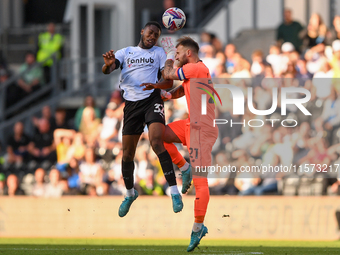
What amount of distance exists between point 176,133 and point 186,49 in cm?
113

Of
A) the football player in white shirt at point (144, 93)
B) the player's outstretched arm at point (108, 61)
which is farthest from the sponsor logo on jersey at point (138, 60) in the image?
the player's outstretched arm at point (108, 61)

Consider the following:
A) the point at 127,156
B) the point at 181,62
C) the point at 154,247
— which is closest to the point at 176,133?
the point at 127,156

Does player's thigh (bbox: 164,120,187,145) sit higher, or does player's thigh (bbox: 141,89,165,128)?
player's thigh (bbox: 141,89,165,128)

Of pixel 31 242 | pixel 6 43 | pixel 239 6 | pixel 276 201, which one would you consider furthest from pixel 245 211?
pixel 6 43

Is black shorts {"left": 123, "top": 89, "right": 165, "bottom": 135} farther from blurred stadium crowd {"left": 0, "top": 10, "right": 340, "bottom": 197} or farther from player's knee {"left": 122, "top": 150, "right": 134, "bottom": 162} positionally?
blurred stadium crowd {"left": 0, "top": 10, "right": 340, "bottom": 197}

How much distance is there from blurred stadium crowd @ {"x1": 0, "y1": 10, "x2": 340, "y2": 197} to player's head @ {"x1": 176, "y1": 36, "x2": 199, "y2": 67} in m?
4.24

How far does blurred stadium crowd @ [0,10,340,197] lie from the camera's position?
1301cm

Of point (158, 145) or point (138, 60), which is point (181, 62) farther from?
point (158, 145)

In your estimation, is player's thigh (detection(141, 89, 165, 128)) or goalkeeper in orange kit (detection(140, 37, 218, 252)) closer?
goalkeeper in orange kit (detection(140, 37, 218, 252))

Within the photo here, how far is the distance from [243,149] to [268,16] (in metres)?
5.41

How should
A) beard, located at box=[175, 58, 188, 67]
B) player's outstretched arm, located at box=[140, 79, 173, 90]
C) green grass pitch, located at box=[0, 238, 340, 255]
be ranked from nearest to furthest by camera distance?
player's outstretched arm, located at box=[140, 79, 173, 90] < beard, located at box=[175, 58, 188, 67] < green grass pitch, located at box=[0, 238, 340, 255]

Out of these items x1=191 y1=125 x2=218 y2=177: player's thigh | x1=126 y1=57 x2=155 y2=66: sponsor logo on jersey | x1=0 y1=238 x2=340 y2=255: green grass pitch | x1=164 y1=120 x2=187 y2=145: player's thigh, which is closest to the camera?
x1=191 y1=125 x2=218 y2=177: player's thigh

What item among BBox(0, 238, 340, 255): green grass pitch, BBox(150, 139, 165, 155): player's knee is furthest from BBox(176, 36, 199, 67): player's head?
BBox(0, 238, 340, 255): green grass pitch

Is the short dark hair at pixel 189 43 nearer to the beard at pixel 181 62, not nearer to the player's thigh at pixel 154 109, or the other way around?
the beard at pixel 181 62
